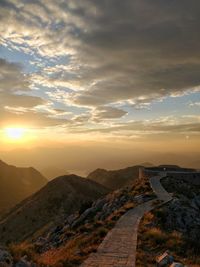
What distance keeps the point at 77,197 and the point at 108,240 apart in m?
81.0

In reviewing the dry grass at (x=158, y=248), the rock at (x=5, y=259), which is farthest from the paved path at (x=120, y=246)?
the rock at (x=5, y=259)

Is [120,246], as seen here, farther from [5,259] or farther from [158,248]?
[5,259]

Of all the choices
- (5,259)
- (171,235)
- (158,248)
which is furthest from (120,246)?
(5,259)

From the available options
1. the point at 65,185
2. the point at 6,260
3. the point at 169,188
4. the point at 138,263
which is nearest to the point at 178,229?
the point at 138,263

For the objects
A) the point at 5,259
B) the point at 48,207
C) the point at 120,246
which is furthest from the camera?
the point at 48,207

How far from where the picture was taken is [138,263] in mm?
18234

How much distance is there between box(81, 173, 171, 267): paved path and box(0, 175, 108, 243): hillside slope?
50207 mm

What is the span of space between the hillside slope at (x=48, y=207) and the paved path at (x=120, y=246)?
5021cm

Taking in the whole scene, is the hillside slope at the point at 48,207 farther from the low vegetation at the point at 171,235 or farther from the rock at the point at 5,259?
the rock at the point at 5,259

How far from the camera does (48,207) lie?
9381 centimetres

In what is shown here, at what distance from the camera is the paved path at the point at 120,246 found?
719 inches

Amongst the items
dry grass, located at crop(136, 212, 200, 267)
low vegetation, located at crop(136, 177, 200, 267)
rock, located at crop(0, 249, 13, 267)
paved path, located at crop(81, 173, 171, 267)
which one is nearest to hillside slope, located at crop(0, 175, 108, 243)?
low vegetation, located at crop(136, 177, 200, 267)

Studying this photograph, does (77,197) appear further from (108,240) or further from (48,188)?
(108,240)

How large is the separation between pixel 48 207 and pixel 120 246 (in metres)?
74.2
